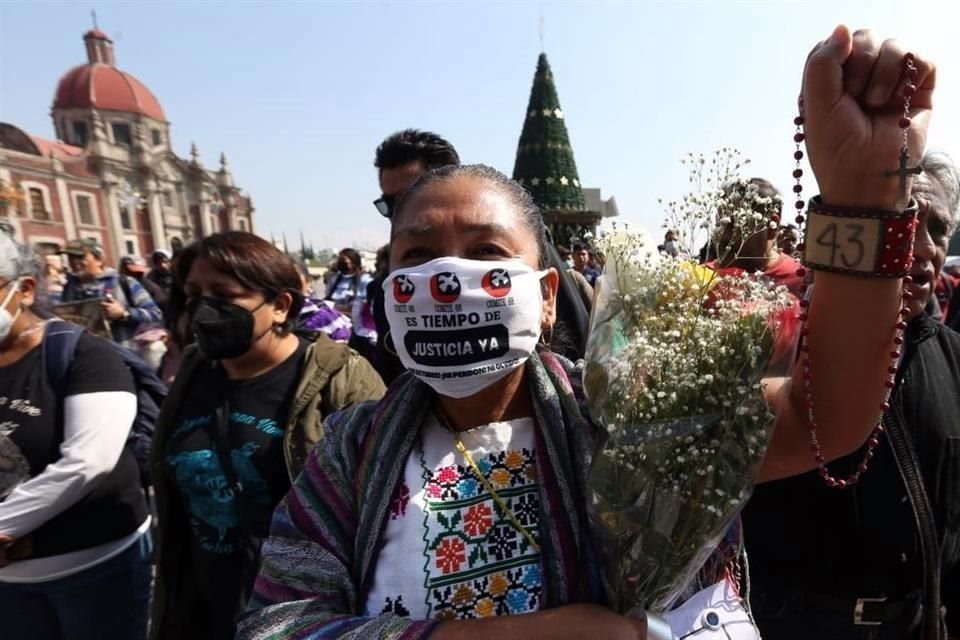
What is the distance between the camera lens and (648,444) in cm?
91

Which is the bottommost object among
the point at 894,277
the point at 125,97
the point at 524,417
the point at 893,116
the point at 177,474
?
the point at 177,474

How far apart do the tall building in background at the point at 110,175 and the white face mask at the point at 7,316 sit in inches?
1662

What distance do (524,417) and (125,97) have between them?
6642cm

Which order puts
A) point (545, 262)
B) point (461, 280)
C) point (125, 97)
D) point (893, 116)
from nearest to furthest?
1. point (893, 116)
2. point (461, 280)
3. point (545, 262)
4. point (125, 97)

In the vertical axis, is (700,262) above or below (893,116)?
below

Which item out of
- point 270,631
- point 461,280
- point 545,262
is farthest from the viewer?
point 545,262

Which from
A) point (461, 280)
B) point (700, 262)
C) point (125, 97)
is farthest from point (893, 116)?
point (125, 97)

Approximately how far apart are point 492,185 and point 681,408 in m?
0.68

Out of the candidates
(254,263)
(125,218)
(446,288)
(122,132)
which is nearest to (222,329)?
(254,263)

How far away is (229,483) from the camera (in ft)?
6.46

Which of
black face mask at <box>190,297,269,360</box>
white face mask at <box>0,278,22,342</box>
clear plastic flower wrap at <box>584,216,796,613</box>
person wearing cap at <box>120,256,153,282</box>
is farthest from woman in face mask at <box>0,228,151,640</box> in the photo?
person wearing cap at <box>120,256,153,282</box>

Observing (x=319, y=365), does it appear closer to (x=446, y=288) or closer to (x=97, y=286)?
(x=446, y=288)

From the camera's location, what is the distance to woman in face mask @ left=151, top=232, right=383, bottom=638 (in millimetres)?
1974

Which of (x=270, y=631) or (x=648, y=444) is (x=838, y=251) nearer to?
(x=648, y=444)
